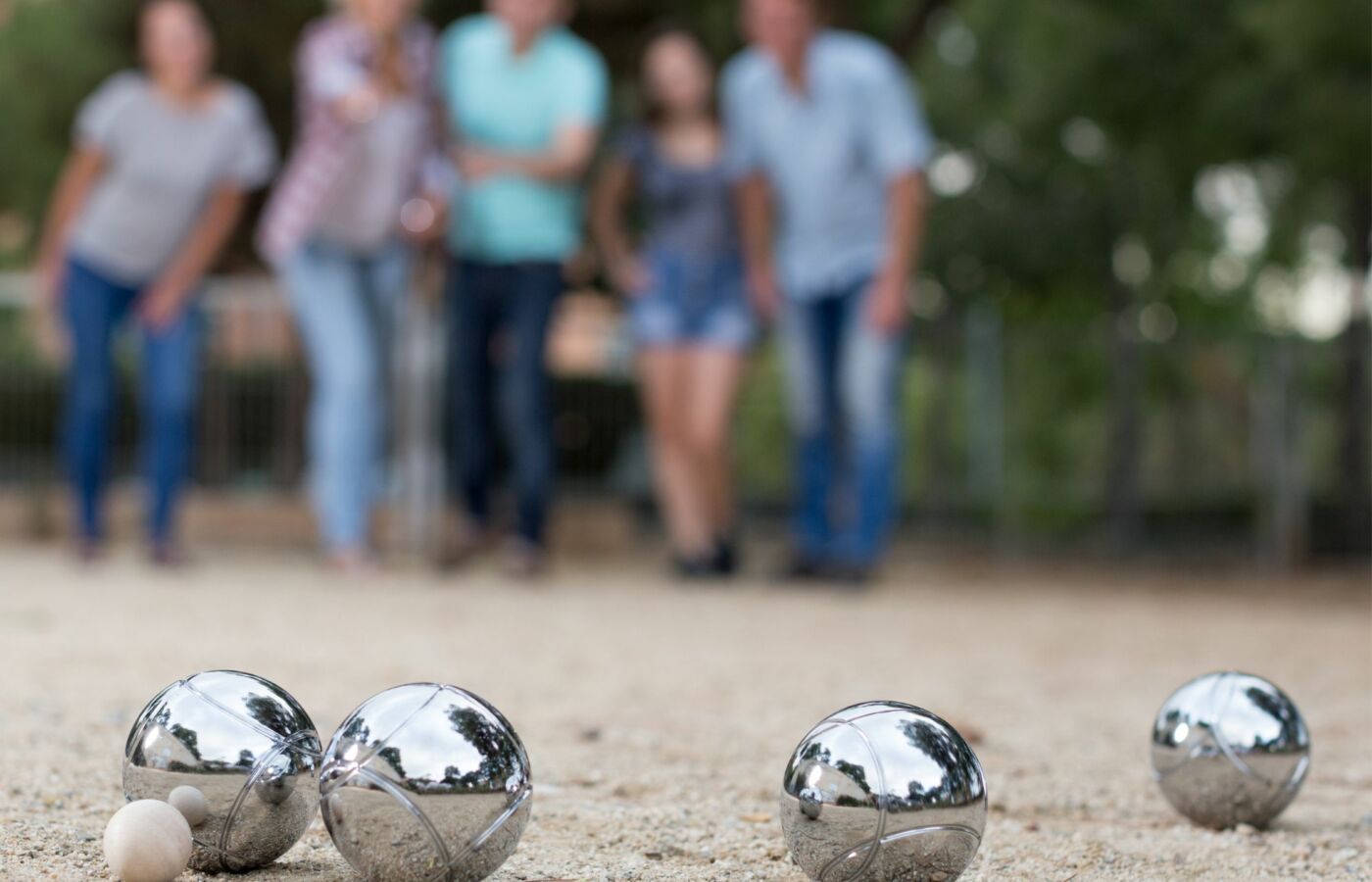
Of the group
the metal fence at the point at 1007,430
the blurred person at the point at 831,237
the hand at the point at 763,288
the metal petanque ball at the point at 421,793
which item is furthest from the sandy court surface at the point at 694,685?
the metal fence at the point at 1007,430

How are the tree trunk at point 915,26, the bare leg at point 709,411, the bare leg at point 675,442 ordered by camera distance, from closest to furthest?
the bare leg at point 709,411
the bare leg at point 675,442
the tree trunk at point 915,26

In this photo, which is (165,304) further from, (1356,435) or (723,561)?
(1356,435)

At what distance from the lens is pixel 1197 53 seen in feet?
27.0

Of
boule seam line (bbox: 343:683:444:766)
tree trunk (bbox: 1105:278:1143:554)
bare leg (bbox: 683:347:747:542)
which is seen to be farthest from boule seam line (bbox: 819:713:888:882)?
tree trunk (bbox: 1105:278:1143:554)

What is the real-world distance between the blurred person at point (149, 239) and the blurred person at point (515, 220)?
93cm

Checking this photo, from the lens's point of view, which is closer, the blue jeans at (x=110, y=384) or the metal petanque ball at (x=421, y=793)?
the metal petanque ball at (x=421, y=793)

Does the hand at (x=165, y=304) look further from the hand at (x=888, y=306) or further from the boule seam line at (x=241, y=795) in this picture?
the boule seam line at (x=241, y=795)

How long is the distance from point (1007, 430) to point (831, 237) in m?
4.29

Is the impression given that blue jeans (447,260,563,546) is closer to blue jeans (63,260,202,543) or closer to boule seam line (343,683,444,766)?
blue jeans (63,260,202,543)

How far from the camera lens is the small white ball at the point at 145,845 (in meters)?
1.79

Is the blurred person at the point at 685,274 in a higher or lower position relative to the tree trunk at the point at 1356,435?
higher

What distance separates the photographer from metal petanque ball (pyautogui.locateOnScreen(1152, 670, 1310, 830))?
92.4 inches

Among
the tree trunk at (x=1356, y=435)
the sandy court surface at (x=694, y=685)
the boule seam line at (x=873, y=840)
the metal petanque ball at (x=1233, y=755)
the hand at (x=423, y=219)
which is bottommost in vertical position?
the tree trunk at (x=1356, y=435)

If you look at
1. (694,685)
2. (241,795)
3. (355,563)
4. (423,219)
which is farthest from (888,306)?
(241,795)
